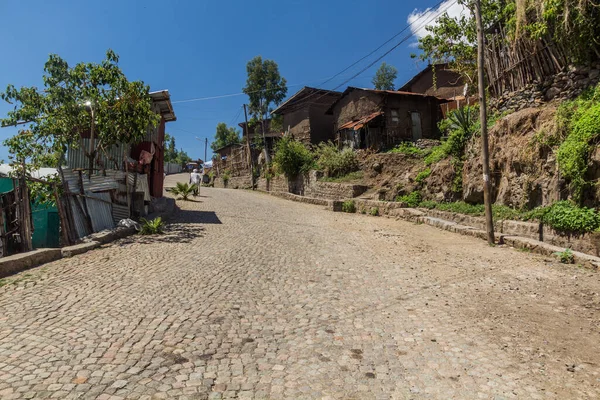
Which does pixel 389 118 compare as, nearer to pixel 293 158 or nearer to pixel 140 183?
pixel 293 158

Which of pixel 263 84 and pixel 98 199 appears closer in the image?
pixel 98 199

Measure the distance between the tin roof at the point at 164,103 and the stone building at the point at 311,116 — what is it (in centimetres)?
1215

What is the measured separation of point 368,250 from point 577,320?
4.53 meters

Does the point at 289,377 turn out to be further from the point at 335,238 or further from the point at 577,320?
the point at 335,238

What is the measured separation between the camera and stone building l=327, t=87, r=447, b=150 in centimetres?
2270

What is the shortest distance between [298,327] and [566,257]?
588 centimetres

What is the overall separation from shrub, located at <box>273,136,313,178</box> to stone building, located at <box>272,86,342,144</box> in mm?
4521

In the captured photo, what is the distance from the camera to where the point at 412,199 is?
14711mm

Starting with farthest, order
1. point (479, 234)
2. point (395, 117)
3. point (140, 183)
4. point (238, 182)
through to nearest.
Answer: point (238, 182) < point (395, 117) < point (140, 183) < point (479, 234)

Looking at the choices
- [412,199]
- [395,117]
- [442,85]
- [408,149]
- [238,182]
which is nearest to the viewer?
[412,199]

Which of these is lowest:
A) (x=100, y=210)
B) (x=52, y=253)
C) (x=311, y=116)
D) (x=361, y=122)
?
(x=52, y=253)

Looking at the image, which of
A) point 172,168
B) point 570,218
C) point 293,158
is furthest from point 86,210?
point 172,168

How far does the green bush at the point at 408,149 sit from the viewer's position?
19391 mm

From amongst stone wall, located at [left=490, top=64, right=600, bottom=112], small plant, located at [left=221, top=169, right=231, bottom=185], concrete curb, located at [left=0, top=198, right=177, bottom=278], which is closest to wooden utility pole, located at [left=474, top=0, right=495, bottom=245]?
stone wall, located at [left=490, top=64, right=600, bottom=112]
